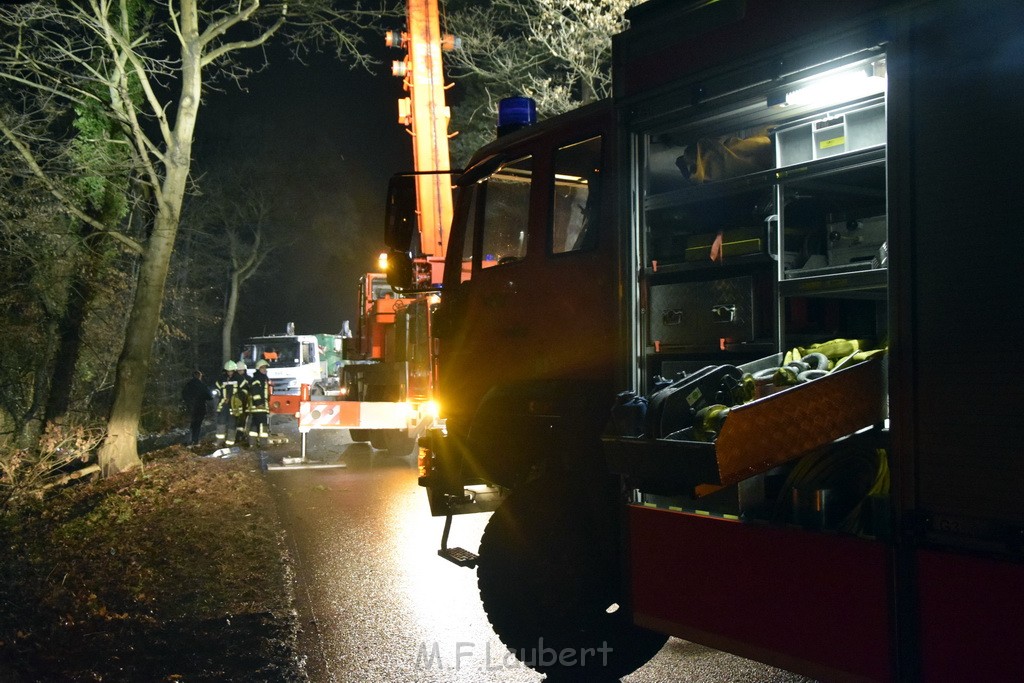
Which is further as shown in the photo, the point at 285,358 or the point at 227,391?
the point at 285,358

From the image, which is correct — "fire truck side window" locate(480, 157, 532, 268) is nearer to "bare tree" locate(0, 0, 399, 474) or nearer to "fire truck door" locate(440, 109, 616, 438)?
"fire truck door" locate(440, 109, 616, 438)

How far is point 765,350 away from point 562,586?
143 centimetres

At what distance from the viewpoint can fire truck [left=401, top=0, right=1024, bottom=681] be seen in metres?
2.65

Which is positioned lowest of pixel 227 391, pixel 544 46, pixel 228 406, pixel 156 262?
pixel 228 406

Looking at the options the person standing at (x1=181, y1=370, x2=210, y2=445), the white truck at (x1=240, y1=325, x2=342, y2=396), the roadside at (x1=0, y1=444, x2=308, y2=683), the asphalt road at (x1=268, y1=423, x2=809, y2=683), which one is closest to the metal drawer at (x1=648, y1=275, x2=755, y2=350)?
the asphalt road at (x1=268, y1=423, x2=809, y2=683)

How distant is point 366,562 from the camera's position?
24.4 feet

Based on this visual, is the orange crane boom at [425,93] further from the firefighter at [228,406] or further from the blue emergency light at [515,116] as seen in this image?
the firefighter at [228,406]

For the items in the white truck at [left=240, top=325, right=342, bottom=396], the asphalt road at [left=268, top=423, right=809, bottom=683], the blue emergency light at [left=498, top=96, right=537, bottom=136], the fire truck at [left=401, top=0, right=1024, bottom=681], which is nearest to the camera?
the fire truck at [left=401, top=0, right=1024, bottom=681]

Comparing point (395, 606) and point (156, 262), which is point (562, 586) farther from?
point (156, 262)

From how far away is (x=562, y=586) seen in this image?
408cm

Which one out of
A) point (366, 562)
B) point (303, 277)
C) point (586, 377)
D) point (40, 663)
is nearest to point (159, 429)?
point (366, 562)

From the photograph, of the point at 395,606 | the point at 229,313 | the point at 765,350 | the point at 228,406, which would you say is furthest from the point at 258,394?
the point at 229,313

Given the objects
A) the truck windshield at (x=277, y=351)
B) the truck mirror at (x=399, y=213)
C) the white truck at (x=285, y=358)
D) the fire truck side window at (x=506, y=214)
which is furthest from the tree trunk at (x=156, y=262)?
the truck windshield at (x=277, y=351)

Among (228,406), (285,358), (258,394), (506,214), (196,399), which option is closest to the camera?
(506,214)
